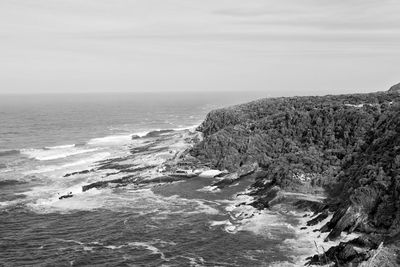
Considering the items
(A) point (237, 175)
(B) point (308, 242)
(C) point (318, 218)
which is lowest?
(B) point (308, 242)

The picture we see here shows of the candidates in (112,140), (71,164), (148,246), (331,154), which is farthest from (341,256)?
(112,140)

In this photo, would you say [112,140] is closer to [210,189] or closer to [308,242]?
[210,189]

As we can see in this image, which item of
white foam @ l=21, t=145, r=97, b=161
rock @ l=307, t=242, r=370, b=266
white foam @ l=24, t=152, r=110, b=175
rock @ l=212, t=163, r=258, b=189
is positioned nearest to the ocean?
white foam @ l=24, t=152, r=110, b=175

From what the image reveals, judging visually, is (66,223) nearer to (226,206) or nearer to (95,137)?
(226,206)

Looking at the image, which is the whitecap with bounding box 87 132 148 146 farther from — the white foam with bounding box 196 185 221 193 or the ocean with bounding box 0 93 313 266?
the white foam with bounding box 196 185 221 193

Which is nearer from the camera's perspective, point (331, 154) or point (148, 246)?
point (148, 246)

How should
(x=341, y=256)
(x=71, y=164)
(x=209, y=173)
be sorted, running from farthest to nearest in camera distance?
(x=71, y=164) → (x=209, y=173) → (x=341, y=256)
